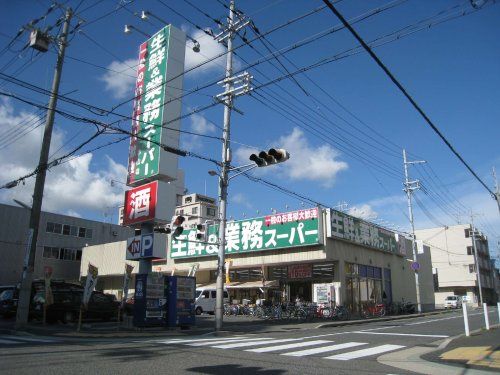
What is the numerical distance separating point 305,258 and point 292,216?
2.97 m

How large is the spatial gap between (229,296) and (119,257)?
13601mm

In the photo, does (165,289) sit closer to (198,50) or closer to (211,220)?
(211,220)

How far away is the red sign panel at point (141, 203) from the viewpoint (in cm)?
1956

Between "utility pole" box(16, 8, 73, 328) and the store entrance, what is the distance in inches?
801

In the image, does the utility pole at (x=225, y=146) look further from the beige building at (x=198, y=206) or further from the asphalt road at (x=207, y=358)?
the beige building at (x=198, y=206)

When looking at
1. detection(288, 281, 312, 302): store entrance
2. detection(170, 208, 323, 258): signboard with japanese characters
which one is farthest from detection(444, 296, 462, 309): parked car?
detection(170, 208, 323, 258): signboard with japanese characters

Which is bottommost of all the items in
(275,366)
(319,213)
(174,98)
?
(275,366)

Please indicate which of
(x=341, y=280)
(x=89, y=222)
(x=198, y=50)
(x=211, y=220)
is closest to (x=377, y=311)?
(x=341, y=280)

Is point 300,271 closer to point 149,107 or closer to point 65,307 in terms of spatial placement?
point 65,307

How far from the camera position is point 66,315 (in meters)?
21.4

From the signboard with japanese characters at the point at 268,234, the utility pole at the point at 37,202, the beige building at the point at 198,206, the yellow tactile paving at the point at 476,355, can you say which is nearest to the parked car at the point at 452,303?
the signboard with japanese characters at the point at 268,234

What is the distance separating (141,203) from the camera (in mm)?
20250

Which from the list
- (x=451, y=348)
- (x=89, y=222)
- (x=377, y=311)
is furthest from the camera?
(x=89, y=222)

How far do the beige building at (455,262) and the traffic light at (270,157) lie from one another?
63.0m
